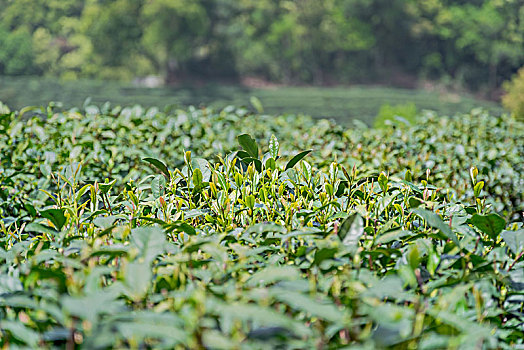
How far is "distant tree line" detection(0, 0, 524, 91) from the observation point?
58656 mm

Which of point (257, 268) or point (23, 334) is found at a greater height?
point (23, 334)

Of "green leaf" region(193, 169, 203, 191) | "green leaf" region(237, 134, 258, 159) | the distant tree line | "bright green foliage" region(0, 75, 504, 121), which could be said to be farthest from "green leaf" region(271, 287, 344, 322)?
the distant tree line

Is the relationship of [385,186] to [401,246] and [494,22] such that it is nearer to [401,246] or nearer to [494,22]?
[401,246]

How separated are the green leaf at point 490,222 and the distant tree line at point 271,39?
58450mm

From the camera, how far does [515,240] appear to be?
127 centimetres

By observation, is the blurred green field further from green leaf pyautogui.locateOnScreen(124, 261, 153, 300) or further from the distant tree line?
green leaf pyautogui.locateOnScreen(124, 261, 153, 300)

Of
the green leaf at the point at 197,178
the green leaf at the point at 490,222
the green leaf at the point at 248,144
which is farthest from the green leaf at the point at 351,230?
the green leaf at the point at 248,144

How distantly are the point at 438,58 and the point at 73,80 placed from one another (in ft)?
136

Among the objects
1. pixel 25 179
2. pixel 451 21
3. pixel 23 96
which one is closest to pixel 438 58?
pixel 451 21

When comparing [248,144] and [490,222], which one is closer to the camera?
[490,222]

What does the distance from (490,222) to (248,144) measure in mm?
928

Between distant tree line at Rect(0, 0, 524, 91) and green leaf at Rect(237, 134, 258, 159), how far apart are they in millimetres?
57659

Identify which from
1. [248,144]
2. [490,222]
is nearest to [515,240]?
[490,222]

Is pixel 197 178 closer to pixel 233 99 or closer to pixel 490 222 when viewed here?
pixel 490 222
